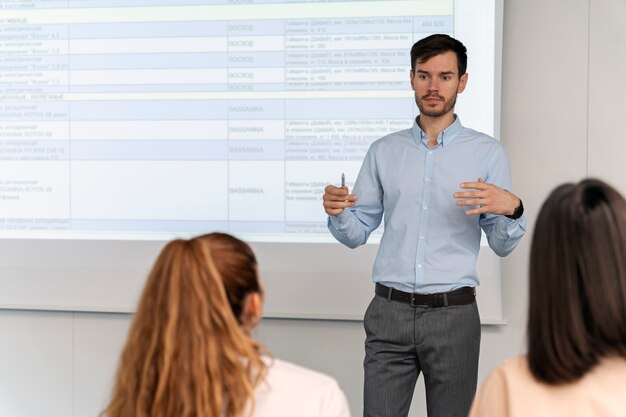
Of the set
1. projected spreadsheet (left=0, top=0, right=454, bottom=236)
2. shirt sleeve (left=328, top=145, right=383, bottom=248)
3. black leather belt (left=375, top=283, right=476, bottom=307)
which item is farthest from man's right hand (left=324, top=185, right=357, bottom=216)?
projected spreadsheet (left=0, top=0, right=454, bottom=236)

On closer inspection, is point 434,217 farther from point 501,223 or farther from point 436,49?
point 436,49

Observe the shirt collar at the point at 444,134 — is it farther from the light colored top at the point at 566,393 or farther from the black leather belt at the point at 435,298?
the light colored top at the point at 566,393

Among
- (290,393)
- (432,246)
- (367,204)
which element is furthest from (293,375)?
(367,204)

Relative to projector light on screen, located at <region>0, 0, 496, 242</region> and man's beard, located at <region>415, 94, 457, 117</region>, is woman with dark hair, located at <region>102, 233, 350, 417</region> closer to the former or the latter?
man's beard, located at <region>415, 94, 457, 117</region>

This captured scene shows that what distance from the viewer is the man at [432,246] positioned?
92.9 inches

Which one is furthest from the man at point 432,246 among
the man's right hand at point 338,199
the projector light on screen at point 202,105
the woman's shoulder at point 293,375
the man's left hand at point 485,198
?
the woman's shoulder at point 293,375

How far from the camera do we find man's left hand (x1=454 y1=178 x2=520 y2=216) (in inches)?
86.0

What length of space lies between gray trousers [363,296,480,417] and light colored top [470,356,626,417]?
1.08 metres

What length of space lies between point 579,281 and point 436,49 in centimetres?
139

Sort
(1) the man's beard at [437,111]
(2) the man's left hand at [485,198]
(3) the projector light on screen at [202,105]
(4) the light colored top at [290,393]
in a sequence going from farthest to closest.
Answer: (3) the projector light on screen at [202,105]
(1) the man's beard at [437,111]
(2) the man's left hand at [485,198]
(4) the light colored top at [290,393]

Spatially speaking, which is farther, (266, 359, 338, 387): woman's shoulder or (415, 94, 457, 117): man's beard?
(415, 94, 457, 117): man's beard

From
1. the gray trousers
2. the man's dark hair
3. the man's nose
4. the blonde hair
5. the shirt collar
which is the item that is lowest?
the gray trousers

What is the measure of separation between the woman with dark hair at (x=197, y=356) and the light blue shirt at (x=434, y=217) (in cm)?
115

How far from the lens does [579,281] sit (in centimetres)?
117
